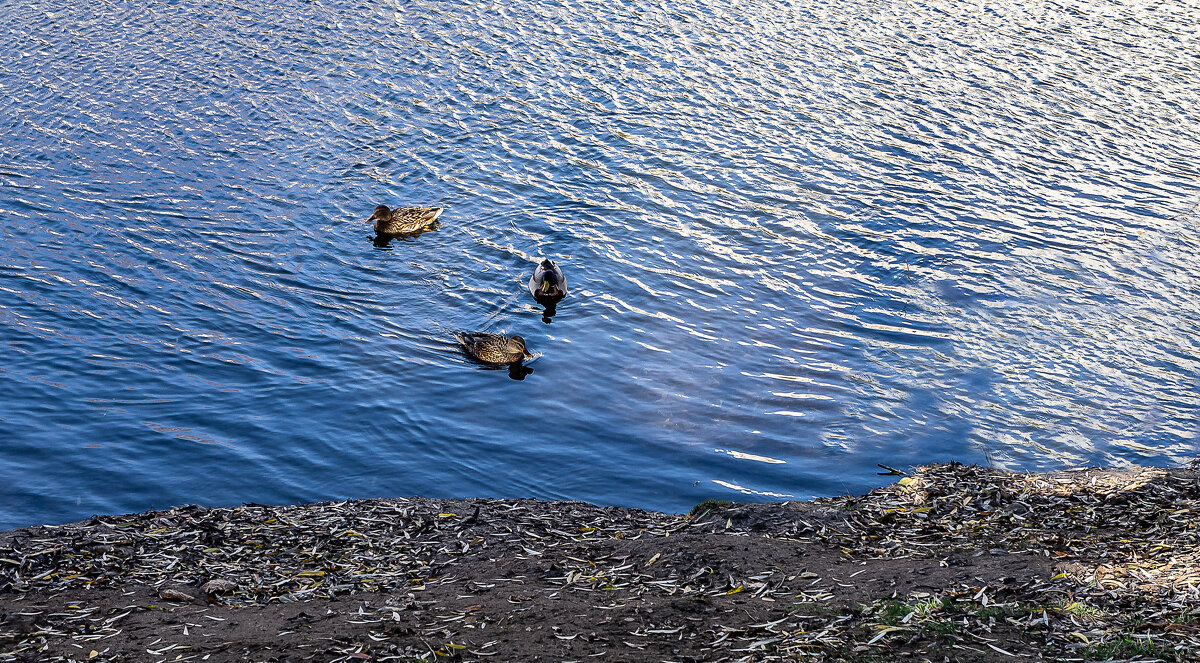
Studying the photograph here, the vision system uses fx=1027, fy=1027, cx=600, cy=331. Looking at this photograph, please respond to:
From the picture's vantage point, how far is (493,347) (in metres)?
14.3

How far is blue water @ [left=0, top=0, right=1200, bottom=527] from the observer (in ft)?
41.1

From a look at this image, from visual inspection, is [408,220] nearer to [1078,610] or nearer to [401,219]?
[401,219]

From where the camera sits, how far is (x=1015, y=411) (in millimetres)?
13164

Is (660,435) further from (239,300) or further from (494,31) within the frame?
(494,31)

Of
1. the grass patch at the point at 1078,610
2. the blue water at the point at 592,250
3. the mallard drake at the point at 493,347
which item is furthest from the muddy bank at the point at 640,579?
the mallard drake at the point at 493,347

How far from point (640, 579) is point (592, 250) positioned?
9814 millimetres

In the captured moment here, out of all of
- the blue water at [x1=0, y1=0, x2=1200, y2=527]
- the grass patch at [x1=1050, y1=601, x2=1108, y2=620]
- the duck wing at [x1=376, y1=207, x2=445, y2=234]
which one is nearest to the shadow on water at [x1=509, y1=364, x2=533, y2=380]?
the blue water at [x1=0, y1=0, x2=1200, y2=527]

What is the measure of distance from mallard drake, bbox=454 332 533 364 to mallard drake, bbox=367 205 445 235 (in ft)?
11.4

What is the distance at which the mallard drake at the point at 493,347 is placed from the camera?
14.3 m

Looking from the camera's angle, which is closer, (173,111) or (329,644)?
(329,644)

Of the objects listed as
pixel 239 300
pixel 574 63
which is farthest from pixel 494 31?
pixel 239 300

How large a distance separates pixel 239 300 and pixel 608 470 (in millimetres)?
6749

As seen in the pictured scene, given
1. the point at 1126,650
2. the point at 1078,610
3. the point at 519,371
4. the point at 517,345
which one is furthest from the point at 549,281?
the point at 1126,650

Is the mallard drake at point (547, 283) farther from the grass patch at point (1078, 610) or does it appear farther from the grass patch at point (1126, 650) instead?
the grass patch at point (1126, 650)
